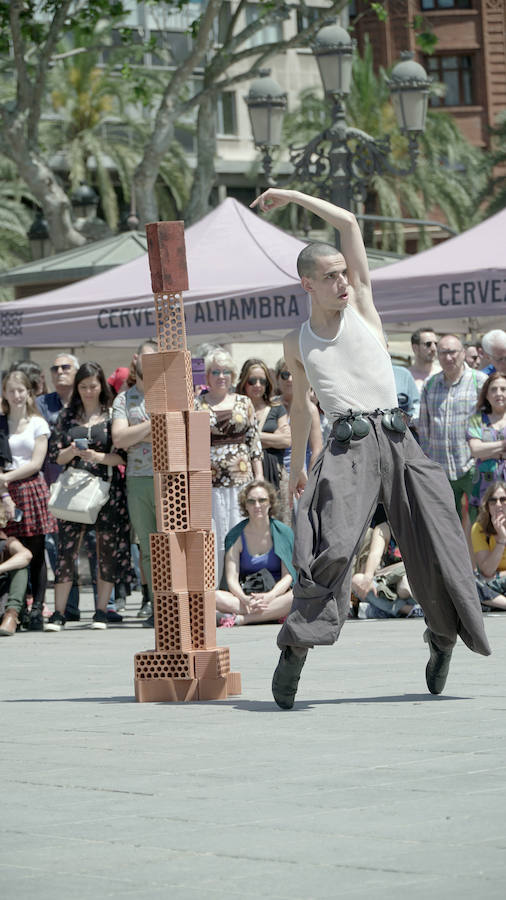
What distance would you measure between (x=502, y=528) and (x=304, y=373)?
4993 mm

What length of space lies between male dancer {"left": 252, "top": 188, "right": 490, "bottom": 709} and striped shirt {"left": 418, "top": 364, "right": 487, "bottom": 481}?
18.7 ft

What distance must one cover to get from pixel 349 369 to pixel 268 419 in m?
6.60

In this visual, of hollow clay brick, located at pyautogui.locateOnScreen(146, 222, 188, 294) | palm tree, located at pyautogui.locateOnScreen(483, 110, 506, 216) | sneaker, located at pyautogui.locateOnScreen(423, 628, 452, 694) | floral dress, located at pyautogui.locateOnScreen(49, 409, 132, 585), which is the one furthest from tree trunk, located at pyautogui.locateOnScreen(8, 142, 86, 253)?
palm tree, located at pyautogui.locateOnScreen(483, 110, 506, 216)

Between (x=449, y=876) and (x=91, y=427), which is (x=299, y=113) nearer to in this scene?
(x=91, y=427)

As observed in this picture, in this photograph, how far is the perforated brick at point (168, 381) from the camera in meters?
7.70

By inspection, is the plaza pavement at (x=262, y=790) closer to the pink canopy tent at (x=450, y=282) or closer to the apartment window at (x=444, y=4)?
the pink canopy tent at (x=450, y=282)

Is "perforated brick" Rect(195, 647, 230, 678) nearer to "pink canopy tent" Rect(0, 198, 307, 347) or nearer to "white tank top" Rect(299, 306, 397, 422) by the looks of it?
"white tank top" Rect(299, 306, 397, 422)

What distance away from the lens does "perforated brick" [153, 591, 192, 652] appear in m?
7.60

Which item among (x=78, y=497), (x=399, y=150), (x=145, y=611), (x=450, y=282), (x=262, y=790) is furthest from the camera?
(x=399, y=150)

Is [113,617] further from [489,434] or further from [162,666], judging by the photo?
[162,666]

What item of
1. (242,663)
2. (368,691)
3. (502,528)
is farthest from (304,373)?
(502,528)

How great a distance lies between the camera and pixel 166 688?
298 inches

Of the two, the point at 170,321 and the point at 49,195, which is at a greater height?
the point at 170,321

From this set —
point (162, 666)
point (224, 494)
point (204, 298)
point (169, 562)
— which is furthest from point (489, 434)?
point (162, 666)
